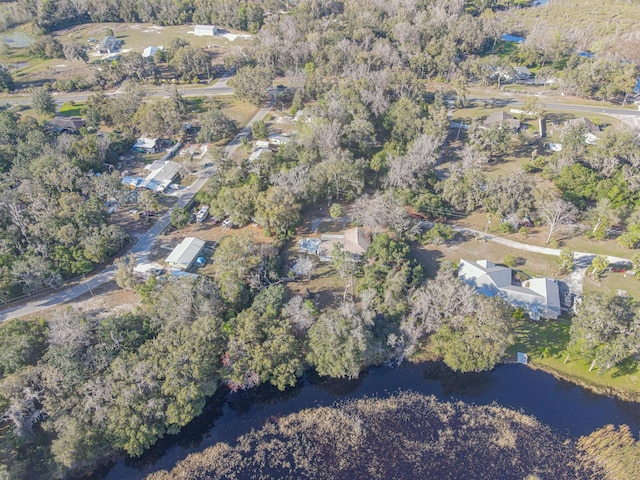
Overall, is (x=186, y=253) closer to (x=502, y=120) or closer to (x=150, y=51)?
(x=502, y=120)

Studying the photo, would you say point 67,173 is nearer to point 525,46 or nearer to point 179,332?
point 179,332

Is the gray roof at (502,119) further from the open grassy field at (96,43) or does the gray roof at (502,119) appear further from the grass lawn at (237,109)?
the open grassy field at (96,43)

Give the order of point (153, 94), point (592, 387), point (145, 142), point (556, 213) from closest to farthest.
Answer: point (592, 387) < point (556, 213) < point (145, 142) < point (153, 94)

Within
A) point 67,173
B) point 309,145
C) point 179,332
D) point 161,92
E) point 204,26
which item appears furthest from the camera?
point 204,26

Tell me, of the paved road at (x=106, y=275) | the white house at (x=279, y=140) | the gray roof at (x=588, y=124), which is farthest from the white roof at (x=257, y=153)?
the gray roof at (x=588, y=124)

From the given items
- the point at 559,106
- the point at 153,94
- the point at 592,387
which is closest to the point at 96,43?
the point at 153,94

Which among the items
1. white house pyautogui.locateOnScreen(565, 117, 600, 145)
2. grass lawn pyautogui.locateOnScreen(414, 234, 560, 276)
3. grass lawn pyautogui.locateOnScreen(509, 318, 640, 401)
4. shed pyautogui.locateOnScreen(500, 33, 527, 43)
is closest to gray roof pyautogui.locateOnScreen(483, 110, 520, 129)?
white house pyautogui.locateOnScreen(565, 117, 600, 145)

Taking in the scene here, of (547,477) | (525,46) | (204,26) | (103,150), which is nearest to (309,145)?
(103,150)
